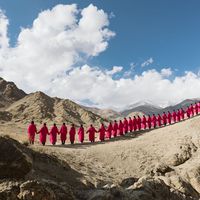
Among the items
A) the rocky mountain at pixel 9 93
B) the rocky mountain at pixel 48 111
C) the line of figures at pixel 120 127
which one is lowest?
the line of figures at pixel 120 127

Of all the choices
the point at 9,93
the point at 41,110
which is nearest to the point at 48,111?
the point at 41,110

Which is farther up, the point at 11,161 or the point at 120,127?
the point at 120,127

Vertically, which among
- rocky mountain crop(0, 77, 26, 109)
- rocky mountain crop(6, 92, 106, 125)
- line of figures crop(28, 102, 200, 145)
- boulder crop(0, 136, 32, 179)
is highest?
rocky mountain crop(0, 77, 26, 109)

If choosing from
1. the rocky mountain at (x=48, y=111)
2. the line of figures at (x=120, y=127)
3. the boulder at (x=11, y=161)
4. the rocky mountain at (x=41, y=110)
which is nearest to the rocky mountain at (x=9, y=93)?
the rocky mountain at (x=41, y=110)

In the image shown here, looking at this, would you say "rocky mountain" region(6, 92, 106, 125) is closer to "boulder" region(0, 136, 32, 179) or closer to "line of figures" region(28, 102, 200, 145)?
"line of figures" region(28, 102, 200, 145)

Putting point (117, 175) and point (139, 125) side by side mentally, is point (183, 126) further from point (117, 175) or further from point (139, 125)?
point (117, 175)

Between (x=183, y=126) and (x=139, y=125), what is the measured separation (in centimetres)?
419

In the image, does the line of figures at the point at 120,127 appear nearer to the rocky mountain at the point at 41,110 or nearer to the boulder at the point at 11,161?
the boulder at the point at 11,161

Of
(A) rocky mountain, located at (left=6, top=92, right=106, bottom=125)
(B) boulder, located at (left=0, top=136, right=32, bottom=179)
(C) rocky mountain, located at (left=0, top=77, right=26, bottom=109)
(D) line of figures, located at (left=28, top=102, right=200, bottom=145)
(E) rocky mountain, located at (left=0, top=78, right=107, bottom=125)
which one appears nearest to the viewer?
(B) boulder, located at (left=0, top=136, right=32, bottom=179)

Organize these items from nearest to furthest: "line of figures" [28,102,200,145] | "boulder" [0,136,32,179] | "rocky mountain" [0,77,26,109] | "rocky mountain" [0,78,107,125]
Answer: "boulder" [0,136,32,179] → "line of figures" [28,102,200,145] → "rocky mountain" [0,78,107,125] → "rocky mountain" [0,77,26,109]

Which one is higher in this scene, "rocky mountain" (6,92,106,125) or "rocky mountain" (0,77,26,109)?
"rocky mountain" (0,77,26,109)

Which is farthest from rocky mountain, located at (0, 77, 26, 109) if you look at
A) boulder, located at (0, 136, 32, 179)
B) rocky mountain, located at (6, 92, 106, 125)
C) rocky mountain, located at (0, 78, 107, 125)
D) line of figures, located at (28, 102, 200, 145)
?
boulder, located at (0, 136, 32, 179)

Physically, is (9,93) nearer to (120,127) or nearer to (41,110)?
(41,110)

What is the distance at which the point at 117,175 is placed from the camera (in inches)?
718
